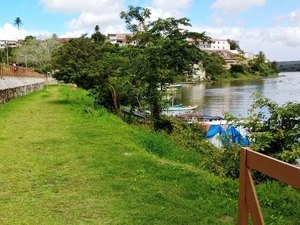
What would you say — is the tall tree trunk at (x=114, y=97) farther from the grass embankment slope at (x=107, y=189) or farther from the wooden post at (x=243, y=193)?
the wooden post at (x=243, y=193)

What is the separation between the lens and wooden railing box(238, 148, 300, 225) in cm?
261

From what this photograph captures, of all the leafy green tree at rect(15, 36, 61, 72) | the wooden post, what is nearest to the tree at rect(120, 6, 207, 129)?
the wooden post

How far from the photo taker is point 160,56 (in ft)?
52.3

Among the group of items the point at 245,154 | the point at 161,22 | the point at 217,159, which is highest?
the point at 161,22

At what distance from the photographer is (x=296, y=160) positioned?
24.7ft

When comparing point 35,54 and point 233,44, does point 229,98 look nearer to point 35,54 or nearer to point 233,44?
point 35,54

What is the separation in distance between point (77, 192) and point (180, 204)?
1.55 meters

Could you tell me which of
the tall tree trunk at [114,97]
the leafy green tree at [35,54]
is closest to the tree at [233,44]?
the leafy green tree at [35,54]

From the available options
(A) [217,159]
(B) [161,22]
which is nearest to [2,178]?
(A) [217,159]

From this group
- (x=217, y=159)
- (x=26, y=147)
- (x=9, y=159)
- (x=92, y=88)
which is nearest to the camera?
(x=9, y=159)

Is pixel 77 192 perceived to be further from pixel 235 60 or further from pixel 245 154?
pixel 235 60

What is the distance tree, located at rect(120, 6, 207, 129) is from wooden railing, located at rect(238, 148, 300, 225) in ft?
41.1

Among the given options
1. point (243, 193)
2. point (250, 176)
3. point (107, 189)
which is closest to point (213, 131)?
point (107, 189)

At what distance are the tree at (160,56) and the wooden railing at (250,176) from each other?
12.5 meters
